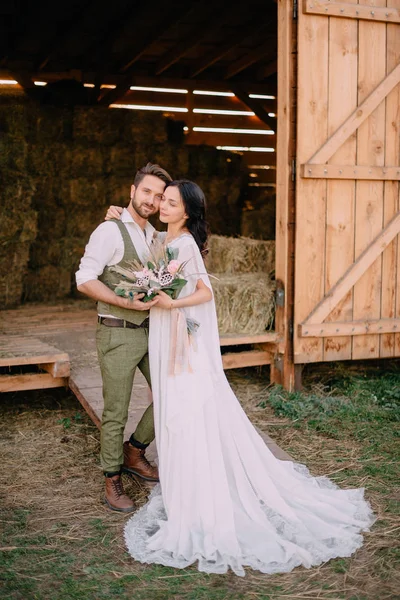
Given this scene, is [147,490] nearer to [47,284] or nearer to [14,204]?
[14,204]

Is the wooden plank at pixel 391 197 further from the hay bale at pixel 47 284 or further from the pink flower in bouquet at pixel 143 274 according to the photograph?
the hay bale at pixel 47 284

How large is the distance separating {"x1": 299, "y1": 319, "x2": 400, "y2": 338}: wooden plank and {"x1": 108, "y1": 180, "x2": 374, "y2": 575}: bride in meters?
2.27

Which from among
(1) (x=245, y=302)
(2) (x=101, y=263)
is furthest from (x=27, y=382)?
(2) (x=101, y=263)

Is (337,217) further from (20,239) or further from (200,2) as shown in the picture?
(20,239)

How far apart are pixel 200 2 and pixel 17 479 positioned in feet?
17.4

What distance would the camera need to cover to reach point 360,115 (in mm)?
5797

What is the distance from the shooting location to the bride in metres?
3.23

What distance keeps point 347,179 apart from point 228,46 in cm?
408

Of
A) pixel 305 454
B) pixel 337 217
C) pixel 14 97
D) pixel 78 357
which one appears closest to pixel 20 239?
pixel 14 97

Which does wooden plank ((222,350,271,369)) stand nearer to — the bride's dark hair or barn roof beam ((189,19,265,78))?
the bride's dark hair

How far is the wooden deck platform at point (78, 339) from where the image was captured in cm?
486

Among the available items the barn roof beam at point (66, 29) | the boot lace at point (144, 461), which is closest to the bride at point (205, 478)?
the boot lace at point (144, 461)

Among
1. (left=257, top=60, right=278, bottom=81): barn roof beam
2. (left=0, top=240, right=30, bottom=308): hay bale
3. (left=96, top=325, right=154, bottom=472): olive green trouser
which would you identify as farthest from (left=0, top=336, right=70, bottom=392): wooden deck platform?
(left=257, top=60, right=278, bottom=81): barn roof beam

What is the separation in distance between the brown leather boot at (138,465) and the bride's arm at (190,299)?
981 millimetres
